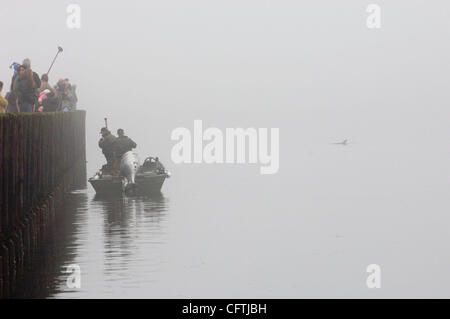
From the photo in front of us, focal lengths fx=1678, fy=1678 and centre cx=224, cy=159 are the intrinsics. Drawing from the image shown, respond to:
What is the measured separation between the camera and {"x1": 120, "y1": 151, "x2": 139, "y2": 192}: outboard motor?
2020 inches

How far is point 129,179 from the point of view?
5216cm

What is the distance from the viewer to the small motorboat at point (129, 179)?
5175 cm

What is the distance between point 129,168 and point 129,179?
407 mm

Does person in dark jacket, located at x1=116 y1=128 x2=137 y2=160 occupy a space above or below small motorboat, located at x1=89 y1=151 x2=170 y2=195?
above

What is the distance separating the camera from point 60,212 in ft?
148
